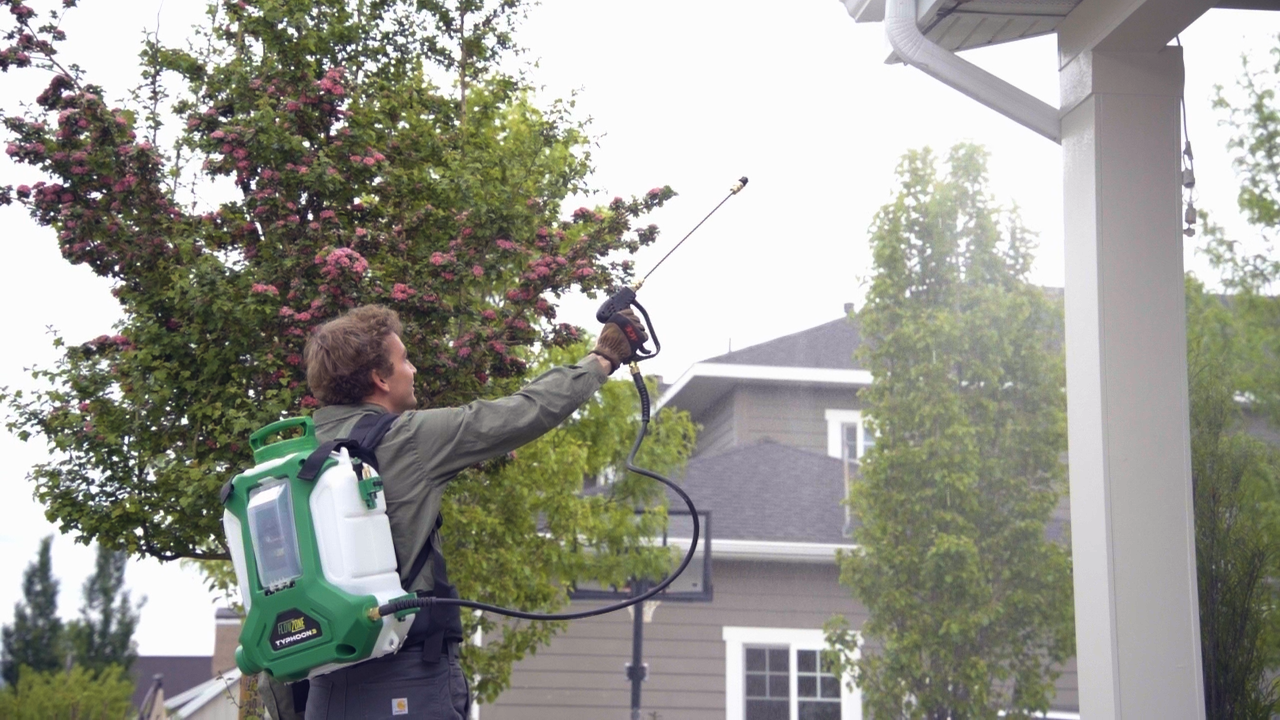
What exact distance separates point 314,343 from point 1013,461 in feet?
10.7

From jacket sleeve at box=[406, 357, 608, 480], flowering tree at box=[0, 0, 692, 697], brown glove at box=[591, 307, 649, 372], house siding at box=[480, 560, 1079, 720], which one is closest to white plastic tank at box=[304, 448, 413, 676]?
jacket sleeve at box=[406, 357, 608, 480]

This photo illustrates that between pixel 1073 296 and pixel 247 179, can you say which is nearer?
pixel 1073 296

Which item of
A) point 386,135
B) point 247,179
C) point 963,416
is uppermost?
point 386,135

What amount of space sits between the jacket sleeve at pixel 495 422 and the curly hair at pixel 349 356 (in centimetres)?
17

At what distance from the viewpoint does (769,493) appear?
21.2ft

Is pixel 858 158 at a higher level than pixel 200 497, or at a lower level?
higher

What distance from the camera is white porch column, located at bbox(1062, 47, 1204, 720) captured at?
8.57 ft

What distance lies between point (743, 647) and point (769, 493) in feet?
2.73

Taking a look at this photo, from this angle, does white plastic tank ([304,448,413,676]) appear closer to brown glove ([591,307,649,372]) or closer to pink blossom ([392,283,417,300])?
brown glove ([591,307,649,372])

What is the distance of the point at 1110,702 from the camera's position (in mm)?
2598

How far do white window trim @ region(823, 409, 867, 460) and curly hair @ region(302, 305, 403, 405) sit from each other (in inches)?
146

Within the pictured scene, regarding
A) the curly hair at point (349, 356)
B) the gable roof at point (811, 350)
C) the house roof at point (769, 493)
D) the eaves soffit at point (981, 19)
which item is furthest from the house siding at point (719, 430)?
the curly hair at point (349, 356)

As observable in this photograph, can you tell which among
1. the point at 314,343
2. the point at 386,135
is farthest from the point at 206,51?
the point at 314,343

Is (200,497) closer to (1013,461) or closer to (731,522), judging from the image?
(1013,461)
